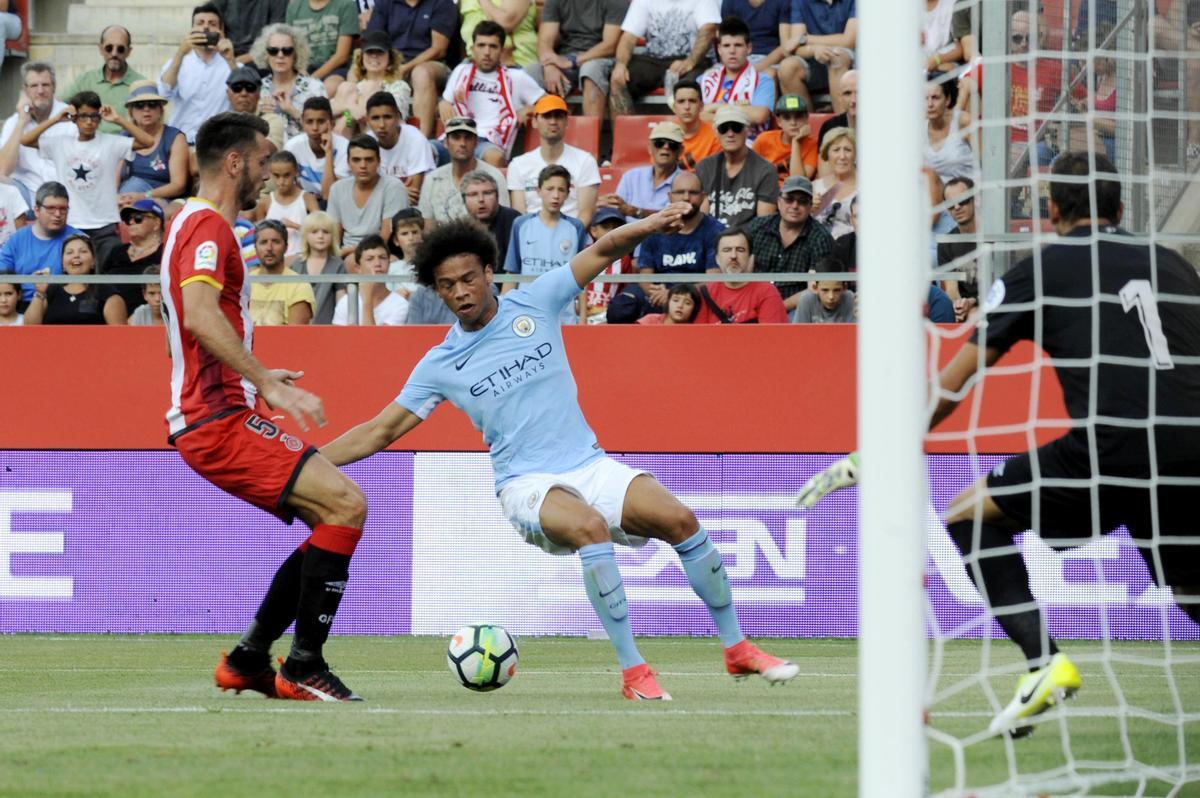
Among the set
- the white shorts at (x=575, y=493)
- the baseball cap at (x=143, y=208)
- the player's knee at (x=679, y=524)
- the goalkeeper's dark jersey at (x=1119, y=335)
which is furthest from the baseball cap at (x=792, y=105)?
the goalkeeper's dark jersey at (x=1119, y=335)

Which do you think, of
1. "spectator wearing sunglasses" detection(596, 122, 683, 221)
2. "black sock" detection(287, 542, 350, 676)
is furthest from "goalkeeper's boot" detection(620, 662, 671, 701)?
"spectator wearing sunglasses" detection(596, 122, 683, 221)

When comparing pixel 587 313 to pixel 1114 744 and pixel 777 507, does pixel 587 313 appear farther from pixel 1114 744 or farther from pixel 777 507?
pixel 1114 744

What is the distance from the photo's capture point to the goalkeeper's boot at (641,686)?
23.2 ft

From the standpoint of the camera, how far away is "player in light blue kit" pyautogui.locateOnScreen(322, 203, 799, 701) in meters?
7.43

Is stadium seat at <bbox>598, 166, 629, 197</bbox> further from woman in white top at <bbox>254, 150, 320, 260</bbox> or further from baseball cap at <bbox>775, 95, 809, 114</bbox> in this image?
woman in white top at <bbox>254, 150, 320, 260</bbox>

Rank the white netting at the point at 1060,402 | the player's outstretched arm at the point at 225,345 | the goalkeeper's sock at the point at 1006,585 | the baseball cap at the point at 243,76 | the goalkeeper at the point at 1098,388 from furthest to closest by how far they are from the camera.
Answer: the baseball cap at the point at 243,76, the player's outstretched arm at the point at 225,345, the goalkeeper's sock at the point at 1006,585, the goalkeeper at the point at 1098,388, the white netting at the point at 1060,402

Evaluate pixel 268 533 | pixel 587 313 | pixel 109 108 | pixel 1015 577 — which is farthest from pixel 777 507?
pixel 109 108

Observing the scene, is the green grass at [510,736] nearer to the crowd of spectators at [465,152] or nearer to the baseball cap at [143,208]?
the crowd of spectators at [465,152]

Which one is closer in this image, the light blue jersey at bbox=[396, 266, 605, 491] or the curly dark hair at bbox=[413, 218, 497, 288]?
the curly dark hair at bbox=[413, 218, 497, 288]

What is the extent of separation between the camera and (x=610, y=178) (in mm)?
14438

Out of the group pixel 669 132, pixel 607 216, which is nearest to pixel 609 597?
pixel 607 216

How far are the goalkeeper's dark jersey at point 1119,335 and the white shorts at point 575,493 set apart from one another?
7.88ft

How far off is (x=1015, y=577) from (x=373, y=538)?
22.9 feet

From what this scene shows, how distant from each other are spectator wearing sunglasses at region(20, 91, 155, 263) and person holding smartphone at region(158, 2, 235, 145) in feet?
2.95
